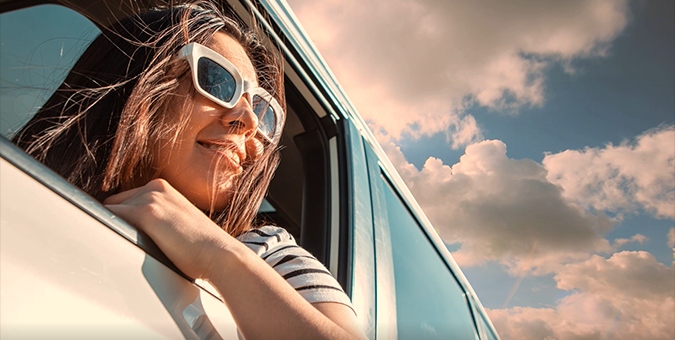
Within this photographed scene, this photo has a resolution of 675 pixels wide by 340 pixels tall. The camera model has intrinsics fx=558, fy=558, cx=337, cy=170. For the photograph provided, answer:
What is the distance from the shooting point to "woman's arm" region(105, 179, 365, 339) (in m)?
0.86

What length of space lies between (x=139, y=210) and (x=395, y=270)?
1127mm

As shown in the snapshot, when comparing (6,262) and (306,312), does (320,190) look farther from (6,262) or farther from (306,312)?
(6,262)

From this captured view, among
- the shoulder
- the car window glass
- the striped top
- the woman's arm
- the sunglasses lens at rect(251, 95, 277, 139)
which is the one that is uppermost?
the sunglasses lens at rect(251, 95, 277, 139)

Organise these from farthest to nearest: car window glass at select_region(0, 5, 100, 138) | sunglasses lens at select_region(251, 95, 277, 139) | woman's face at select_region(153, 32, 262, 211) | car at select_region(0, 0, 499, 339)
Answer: sunglasses lens at select_region(251, 95, 277, 139) < woman's face at select_region(153, 32, 262, 211) < car window glass at select_region(0, 5, 100, 138) < car at select_region(0, 0, 499, 339)

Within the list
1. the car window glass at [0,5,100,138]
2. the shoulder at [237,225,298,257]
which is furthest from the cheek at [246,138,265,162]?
the car window glass at [0,5,100,138]

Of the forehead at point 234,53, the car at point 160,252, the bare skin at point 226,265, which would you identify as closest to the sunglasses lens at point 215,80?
the forehead at point 234,53

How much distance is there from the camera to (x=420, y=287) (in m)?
2.07

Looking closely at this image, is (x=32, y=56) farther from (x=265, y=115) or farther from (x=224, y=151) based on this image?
(x=265, y=115)

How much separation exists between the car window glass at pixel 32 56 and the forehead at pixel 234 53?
337 millimetres

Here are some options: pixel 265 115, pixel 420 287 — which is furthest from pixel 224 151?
pixel 420 287

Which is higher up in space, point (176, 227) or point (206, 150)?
point (206, 150)

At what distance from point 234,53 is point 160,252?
0.86m

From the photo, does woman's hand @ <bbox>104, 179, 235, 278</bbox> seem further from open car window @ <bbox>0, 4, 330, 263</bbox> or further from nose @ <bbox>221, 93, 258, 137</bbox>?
nose @ <bbox>221, 93, 258, 137</bbox>

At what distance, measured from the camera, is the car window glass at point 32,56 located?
104 centimetres
